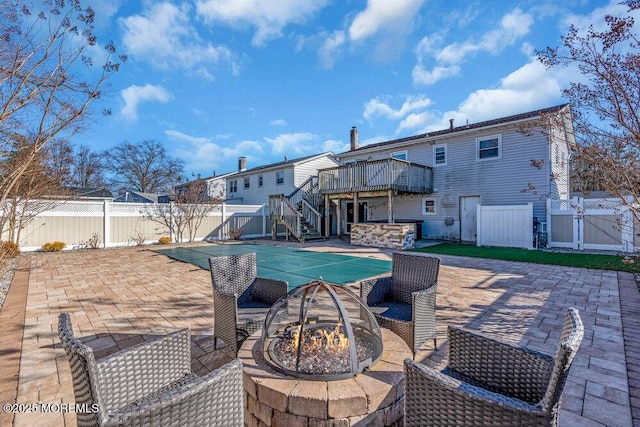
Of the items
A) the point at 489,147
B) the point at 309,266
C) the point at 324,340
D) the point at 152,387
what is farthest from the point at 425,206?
the point at 152,387

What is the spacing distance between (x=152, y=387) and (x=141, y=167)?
35.6 m

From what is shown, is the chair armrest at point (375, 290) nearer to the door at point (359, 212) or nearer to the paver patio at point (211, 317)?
the paver patio at point (211, 317)

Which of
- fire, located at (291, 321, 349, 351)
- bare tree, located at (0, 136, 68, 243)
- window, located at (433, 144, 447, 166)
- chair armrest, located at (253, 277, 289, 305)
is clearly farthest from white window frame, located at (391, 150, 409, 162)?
fire, located at (291, 321, 349, 351)

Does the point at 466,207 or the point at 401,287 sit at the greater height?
the point at 466,207

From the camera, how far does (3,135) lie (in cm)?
507

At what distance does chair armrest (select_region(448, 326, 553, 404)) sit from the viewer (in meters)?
1.64

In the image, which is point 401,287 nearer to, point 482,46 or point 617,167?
point 617,167

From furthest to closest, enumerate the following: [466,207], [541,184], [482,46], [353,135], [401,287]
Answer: [353,135] < [466,207] < [541,184] < [482,46] < [401,287]

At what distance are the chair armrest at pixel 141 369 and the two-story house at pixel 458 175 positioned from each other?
37.5ft

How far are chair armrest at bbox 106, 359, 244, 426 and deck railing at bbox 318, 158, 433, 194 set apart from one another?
38.6 feet

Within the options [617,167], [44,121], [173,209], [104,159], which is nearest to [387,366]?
[617,167]

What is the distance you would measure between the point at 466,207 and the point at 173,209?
13.6m

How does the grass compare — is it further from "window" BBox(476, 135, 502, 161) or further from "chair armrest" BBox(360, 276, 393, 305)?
"chair armrest" BBox(360, 276, 393, 305)
